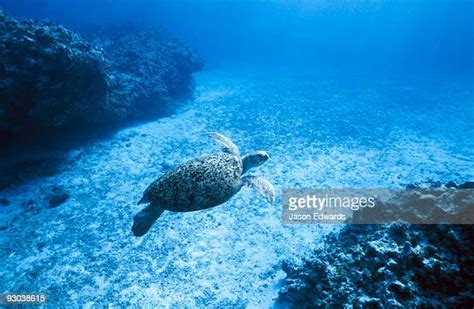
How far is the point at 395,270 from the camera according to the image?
2896mm

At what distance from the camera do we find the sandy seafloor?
4.66 metres

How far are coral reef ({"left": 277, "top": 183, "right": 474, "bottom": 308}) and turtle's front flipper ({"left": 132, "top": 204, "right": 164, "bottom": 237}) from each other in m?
2.27

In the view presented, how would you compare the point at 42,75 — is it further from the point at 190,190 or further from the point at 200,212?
the point at 190,190

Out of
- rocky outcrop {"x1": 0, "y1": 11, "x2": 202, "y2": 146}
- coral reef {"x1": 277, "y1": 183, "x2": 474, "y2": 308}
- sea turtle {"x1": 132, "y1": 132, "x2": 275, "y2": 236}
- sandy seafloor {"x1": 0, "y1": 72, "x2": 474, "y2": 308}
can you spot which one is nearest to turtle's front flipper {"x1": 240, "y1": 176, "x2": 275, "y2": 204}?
sea turtle {"x1": 132, "y1": 132, "x2": 275, "y2": 236}

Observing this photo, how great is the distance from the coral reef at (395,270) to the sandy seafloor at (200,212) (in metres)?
1.21

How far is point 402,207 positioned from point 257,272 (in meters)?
2.69

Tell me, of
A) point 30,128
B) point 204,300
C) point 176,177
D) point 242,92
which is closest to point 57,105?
point 30,128

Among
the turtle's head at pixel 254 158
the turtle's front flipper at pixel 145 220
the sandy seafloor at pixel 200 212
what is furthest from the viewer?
the turtle's head at pixel 254 158

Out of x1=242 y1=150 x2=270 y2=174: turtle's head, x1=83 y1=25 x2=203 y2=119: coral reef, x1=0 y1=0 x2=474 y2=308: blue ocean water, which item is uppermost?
x1=83 y1=25 x2=203 y2=119: coral reef

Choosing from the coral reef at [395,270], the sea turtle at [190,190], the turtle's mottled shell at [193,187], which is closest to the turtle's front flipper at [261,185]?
the sea turtle at [190,190]

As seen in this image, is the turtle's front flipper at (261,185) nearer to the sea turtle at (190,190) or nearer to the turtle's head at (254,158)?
the sea turtle at (190,190)

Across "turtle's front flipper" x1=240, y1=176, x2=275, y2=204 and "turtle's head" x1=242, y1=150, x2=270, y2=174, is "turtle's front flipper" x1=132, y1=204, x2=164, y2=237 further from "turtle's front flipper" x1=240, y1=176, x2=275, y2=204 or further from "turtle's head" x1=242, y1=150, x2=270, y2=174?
"turtle's head" x1=242, y1=150, x2=270, y2=174

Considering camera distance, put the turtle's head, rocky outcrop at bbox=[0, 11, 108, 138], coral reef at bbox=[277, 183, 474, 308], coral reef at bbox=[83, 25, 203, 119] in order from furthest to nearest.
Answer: coral reef at bbox=[83, 25, 203, 119]
rocky outcrop at bbox=[0, 11, 108, 138]
the turtle's head
coral reef at bbox=[277, 183, 474, 308]

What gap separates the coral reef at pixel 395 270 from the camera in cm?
258
